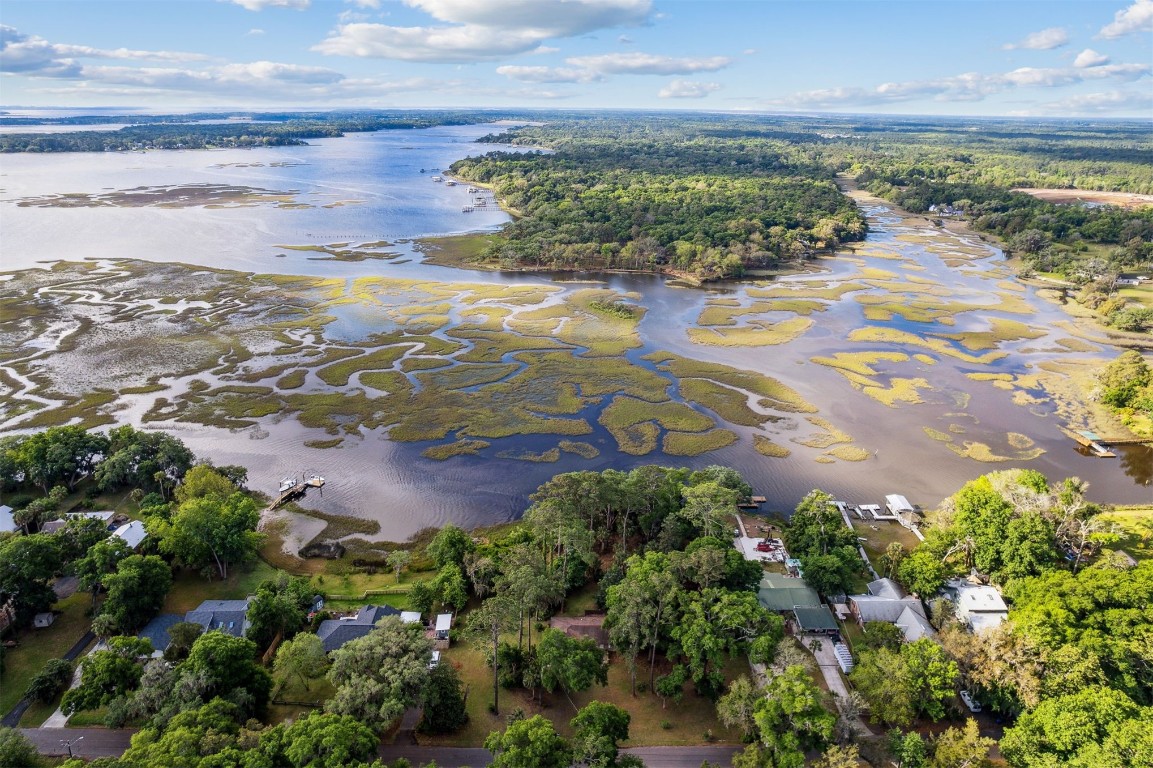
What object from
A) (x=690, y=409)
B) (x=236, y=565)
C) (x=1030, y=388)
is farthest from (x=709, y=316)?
(x=236, y=565)

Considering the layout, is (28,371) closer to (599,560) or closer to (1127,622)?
(599,560)

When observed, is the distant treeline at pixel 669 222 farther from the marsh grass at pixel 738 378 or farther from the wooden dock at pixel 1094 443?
the wooden dock at pixel 1094 443

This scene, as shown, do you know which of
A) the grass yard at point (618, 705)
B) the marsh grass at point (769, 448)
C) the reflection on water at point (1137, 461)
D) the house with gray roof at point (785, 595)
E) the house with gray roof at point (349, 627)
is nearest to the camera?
the grass yard at point (618, 705)

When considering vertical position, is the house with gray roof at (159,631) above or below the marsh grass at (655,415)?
below

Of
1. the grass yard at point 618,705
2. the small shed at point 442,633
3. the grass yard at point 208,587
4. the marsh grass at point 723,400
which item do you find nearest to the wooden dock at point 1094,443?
the marsh grass at point 723,400

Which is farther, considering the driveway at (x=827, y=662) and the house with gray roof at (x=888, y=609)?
the house with gray roof at (x=888, y=609)

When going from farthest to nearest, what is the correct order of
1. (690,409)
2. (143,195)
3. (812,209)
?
(143,195) → (812,209) → (690,409)

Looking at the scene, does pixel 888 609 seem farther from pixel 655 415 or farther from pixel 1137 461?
pixel 1137 461
